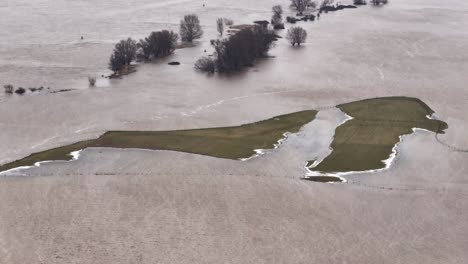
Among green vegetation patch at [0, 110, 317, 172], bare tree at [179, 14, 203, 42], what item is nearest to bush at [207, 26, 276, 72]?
bare tree at [179, 14, 203, 42]

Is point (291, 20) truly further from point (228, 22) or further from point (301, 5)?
point (301, 5)

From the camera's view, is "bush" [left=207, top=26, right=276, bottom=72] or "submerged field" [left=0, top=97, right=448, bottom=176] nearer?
"submerged field" [left=0, top=97, right=448, bottom=176]

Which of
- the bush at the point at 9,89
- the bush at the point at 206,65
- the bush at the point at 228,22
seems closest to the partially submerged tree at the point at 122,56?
the bush at the point at 206,65

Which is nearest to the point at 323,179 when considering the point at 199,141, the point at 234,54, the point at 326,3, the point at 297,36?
the point at 199,141

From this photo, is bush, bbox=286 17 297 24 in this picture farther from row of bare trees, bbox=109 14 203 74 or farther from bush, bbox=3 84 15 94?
bush, bbox=3 84 15 94

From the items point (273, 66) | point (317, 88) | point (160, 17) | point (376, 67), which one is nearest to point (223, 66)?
point (273, 66)
